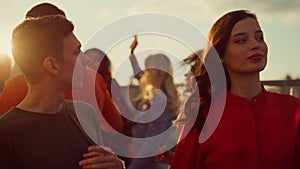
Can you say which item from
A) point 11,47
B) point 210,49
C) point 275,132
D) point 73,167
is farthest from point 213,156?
point 11,47

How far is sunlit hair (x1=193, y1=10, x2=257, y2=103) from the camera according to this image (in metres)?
3.89

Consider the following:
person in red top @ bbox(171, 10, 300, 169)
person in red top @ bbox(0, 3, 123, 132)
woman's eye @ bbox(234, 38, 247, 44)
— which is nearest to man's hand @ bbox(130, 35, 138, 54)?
person in red top @ bbox(0, 3, 123, 132)

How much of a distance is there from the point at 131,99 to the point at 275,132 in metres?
2.66

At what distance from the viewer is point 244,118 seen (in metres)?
3.74

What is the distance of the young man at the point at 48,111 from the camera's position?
8.84ft

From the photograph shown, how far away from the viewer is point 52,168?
2.73 meters

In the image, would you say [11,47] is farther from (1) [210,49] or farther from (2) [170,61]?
(2) [170,61]

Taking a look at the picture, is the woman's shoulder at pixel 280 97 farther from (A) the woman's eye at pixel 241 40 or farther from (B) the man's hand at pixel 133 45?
(B) the man's hand at pixel 133 45

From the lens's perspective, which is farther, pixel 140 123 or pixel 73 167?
pixel 140 123

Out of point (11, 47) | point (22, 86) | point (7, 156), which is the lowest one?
point (7, 156)

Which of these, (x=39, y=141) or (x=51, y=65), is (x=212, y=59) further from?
(x=39, y=141)

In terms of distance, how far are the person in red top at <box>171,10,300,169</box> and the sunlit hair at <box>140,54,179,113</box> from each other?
4.95 ft

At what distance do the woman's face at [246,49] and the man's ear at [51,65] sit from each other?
129 centimetres

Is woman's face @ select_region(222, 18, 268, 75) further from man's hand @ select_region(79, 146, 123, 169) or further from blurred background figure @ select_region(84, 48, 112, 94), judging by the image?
blurred background figure @ select_region(84, 48, 112, 94)
